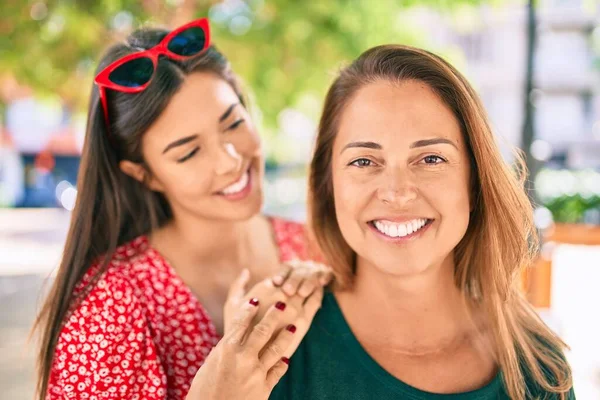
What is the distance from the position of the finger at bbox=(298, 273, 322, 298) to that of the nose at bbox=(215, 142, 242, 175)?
0.57m

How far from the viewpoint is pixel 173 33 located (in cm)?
267

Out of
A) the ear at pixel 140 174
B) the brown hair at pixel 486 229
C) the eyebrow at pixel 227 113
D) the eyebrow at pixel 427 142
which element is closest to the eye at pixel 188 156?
the eyebrow at pixel 227 113

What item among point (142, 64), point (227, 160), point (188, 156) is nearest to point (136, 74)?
point (142, 64)

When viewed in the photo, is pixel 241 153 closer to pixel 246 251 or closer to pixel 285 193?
pixel 246 251

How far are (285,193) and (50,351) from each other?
20064 millimetres

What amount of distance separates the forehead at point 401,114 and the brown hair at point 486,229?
3 centimetres

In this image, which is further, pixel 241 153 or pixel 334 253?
pixel 241 153

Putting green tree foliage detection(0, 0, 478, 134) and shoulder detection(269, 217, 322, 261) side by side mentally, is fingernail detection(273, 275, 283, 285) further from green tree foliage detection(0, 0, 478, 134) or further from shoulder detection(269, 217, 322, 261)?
green tree foliage detection(0, 0, 478, 134)

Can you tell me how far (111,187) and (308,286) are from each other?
102 centimetres

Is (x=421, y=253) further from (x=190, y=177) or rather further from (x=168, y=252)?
(x=168, y=252)

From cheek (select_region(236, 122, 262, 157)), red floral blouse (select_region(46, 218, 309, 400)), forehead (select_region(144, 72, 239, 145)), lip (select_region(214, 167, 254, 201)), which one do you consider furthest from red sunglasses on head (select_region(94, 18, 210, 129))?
red floral blouse (select_region(46, 218, 309, 400))

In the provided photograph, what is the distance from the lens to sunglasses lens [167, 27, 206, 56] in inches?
105

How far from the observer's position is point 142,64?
2.57 metres

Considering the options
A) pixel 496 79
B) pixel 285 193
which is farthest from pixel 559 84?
pixel 285 193
